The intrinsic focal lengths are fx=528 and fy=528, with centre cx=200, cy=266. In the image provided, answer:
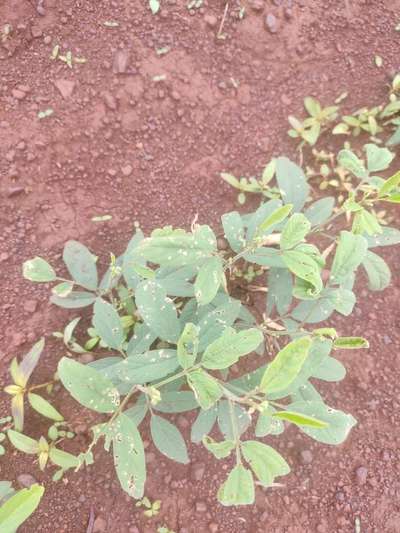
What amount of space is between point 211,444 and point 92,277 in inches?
40.3

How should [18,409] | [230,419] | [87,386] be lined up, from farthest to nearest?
[18,409]
[230,419]
[87,386]

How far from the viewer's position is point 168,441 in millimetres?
1746

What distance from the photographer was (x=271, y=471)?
1.28 metres

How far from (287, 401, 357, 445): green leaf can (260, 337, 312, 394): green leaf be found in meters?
0.26

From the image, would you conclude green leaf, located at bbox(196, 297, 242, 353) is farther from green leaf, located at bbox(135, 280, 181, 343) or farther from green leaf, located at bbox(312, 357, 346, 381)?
green leaf, located at bbox(312, 357, 346, 381)

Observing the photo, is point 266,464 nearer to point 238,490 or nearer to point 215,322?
point 238,490

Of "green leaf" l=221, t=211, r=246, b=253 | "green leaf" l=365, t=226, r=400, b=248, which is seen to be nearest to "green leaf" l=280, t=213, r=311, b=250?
"green leaf" l=221, t=211, r=246, b=253

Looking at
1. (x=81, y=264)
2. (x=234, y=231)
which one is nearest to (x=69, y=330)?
(x=81, y=264)

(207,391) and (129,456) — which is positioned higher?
(207,391)

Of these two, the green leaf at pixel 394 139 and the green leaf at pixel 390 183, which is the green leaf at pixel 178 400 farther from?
the green leaf at pixel 394 139

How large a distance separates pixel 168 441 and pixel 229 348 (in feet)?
1.99

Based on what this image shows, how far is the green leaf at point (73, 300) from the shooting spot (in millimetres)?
2021

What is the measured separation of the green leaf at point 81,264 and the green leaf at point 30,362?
0.28m

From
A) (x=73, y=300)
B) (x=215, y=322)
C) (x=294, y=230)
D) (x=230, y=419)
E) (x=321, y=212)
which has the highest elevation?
(x=294, y=230)
